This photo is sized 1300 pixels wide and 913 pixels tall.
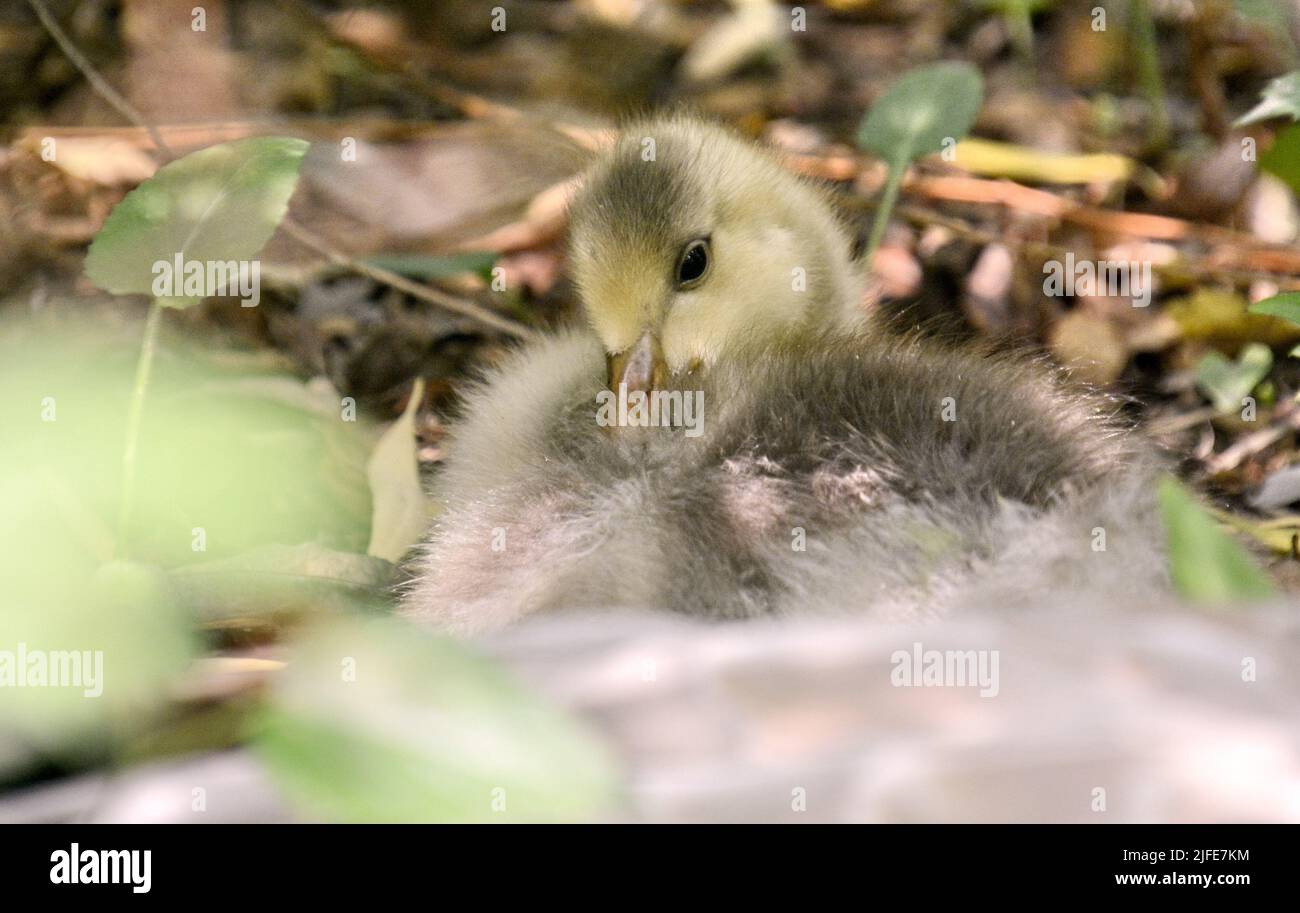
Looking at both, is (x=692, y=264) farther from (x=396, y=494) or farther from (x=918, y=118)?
(x=918, y=118)

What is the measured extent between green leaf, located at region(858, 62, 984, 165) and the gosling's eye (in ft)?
1.97

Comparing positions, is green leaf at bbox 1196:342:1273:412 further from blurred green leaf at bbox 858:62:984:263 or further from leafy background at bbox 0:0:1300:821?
blurred green leaf at bbox 858:62:984:263

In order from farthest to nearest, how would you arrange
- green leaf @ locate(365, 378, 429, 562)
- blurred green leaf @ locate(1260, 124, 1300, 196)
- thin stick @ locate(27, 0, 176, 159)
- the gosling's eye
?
thin stick @ locate(27, 0, 176, 159) < blurred green leaf @ locate(1260, 124, 1300, 196) < green leaf @ locate(365, 378, 429, 562) < the gosling's eye

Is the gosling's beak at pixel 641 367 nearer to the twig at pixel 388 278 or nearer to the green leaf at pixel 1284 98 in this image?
the twig at pixel 388 278

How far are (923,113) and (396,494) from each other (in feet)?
2.97

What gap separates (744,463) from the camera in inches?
45.1

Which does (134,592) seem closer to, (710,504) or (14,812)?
(14,812)

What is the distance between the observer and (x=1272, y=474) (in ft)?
5.58

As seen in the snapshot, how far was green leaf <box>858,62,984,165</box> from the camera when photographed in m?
1.93

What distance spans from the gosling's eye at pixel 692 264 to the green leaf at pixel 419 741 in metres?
0.73

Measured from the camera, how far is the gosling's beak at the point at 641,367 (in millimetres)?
1331

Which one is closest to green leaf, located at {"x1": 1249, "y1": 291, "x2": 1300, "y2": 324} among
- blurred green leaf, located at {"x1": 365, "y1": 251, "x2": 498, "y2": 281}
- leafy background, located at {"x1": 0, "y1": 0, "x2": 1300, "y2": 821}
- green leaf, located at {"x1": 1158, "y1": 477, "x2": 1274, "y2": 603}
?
leafy background, located at {"x1": 0, "y1": 0, "x2": 1300, "y2": 821}

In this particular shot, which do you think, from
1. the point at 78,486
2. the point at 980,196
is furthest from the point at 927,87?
the point at 78,486

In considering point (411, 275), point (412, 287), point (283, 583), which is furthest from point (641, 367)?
point (411, 275)
